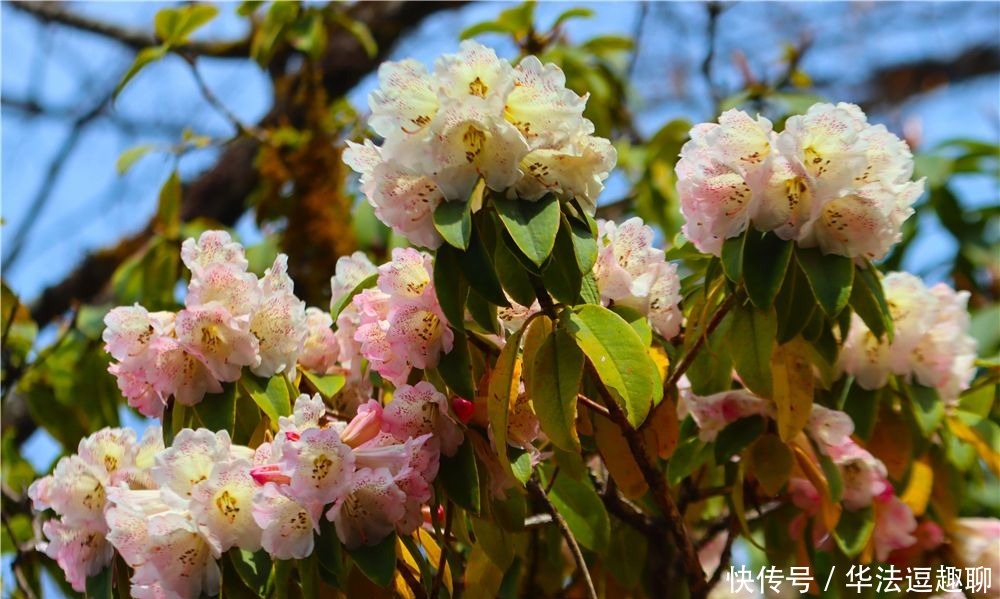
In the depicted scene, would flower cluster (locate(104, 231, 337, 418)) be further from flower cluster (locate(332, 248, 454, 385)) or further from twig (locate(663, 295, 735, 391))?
twig (locate(663, 295, 735, 391))

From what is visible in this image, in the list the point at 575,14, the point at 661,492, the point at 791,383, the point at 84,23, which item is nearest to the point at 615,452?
the point at 661,492

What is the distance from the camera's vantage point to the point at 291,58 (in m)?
2.63

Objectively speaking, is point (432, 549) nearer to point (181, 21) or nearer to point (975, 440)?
point (975, 440)

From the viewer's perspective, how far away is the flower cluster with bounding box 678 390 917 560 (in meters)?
1.02

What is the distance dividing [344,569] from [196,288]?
243 millimetres

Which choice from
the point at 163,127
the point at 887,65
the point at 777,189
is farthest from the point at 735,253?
the point at 887,65

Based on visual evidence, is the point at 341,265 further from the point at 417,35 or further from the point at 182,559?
the point at 417,35

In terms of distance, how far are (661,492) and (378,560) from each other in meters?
0.25

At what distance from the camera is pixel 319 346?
3.32ft

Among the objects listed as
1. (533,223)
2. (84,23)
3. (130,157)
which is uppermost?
(533,223)

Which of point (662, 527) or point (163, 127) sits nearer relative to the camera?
point (662, 527)

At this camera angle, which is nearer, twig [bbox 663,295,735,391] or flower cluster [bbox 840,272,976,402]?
twig [bbox 663,295,735,391]

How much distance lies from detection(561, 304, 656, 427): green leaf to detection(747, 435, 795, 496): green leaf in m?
0.25

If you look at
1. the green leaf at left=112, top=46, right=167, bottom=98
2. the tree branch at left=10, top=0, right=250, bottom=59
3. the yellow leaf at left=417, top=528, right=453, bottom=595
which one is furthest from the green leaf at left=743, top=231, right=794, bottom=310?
the tree branch at left=10, top=0, right=250, bottom=59
